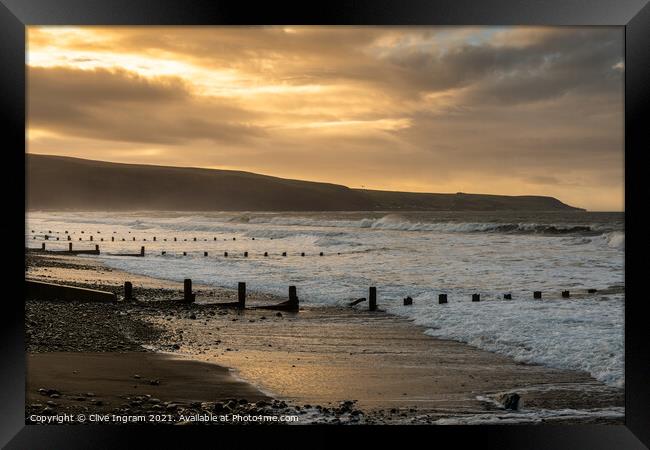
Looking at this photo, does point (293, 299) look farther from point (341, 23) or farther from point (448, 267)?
point (448, 267)

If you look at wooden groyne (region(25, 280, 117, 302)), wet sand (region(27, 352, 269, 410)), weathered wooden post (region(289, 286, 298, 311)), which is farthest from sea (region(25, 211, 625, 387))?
wooden groyne (region(25, 280, 117, 302))

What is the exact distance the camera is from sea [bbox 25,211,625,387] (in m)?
7.51

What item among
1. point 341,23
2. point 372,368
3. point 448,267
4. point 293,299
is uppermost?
point 341,23

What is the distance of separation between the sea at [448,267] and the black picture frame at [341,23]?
1026 mm

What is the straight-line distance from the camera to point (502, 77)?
32.3ft

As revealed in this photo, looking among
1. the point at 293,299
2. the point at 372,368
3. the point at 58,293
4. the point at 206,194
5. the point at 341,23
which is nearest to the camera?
the point at 341,23

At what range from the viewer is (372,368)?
6.46 meters

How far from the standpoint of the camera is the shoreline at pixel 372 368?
537cm

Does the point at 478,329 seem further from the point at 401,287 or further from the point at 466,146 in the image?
the point at 401,287

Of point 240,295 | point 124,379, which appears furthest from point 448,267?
point 124,379

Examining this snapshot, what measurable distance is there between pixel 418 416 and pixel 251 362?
2113mm

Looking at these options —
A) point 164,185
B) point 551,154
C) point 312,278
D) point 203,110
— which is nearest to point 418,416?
point 203,110

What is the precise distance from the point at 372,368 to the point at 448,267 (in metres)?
10.0

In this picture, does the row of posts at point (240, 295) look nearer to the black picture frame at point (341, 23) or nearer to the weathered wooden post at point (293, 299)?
the weathered wooden post at point (293, 299)
